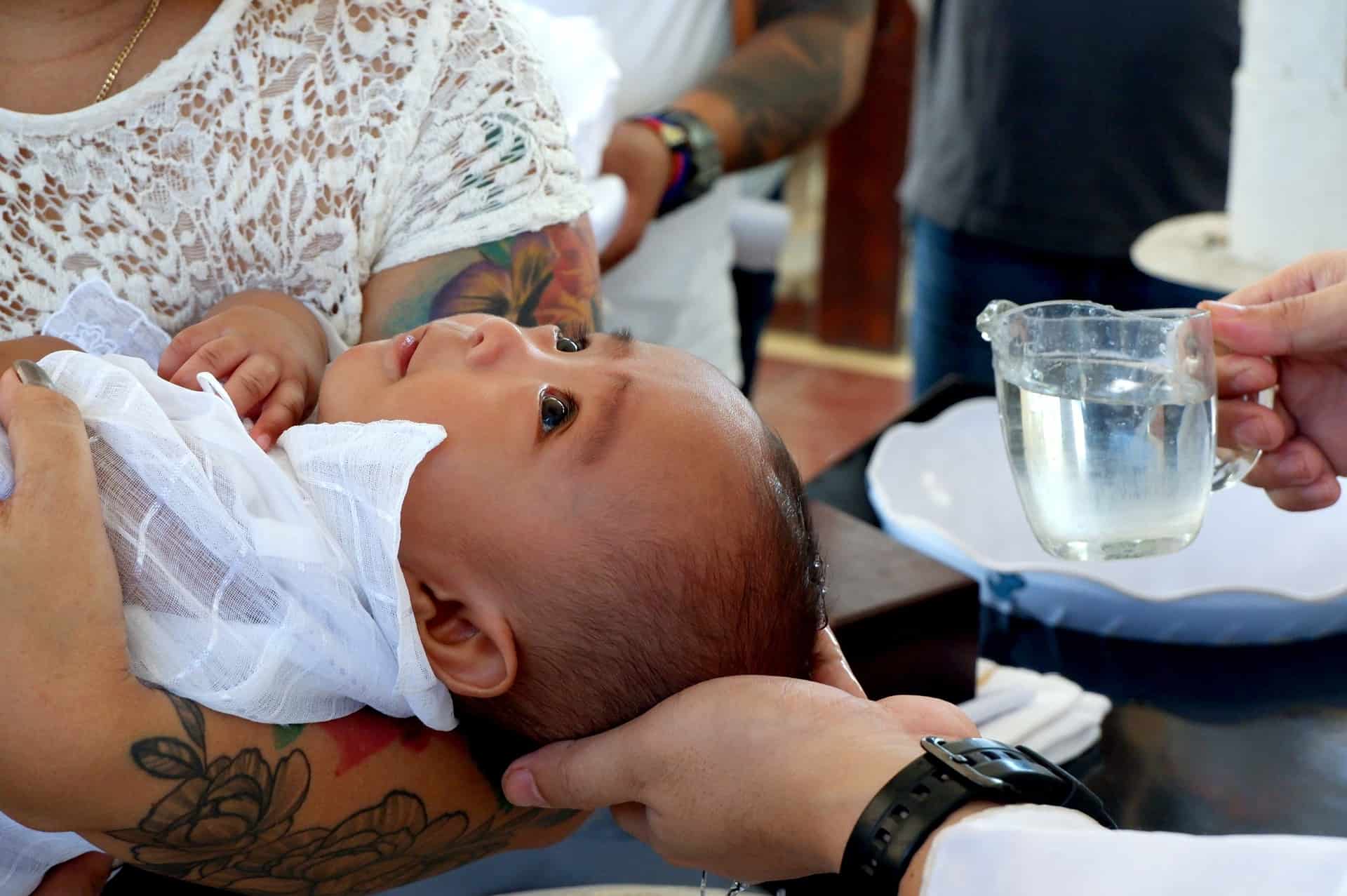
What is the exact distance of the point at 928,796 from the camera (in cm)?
79

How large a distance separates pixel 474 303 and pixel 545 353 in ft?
0.67

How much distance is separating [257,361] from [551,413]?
0.86 feet

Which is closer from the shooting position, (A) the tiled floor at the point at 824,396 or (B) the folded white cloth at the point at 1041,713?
(B) the folded white cloth at the point at 1041,713

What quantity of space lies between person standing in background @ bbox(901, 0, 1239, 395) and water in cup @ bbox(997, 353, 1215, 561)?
50.0 inches

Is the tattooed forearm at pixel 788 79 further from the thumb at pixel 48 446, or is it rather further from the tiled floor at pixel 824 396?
the tiled floor at pixel 824 396

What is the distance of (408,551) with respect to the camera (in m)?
0.97

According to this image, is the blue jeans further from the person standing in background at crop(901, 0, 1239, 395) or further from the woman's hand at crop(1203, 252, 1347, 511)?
the woman's hand at crop(1203, 252, 1347, 511)

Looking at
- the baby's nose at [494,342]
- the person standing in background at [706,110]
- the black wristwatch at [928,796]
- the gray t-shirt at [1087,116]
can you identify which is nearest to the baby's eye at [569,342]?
the baby's nose at [494,342]

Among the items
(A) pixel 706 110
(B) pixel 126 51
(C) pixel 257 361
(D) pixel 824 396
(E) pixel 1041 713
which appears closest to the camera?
(C) pixel 257 361

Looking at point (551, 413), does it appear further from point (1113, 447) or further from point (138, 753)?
point (1113, 447)

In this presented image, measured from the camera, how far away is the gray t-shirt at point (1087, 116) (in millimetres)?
2410

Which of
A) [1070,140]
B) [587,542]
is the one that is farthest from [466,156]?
[1070,140]

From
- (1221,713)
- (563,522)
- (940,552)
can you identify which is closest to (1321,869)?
(563,522)

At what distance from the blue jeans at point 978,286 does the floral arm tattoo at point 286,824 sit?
5.58 feet
